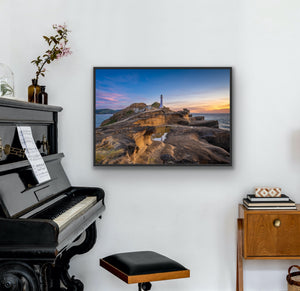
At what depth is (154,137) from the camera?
320 centimetres

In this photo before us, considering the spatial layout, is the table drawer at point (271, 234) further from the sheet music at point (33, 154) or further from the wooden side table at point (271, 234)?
the sheet music at point (33, 154)

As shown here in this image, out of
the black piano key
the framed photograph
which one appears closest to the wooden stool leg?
the framed photograph

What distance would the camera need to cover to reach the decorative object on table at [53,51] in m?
2.97

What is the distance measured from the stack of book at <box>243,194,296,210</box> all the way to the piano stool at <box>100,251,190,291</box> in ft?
2.62

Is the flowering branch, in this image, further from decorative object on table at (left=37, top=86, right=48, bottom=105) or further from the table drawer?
the table drawer

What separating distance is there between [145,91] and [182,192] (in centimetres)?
78

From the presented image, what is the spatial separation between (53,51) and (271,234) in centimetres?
193

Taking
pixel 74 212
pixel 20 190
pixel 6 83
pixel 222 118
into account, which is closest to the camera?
pixel 20 190

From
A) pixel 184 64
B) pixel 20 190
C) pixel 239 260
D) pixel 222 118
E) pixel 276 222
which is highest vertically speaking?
pixel 184 64

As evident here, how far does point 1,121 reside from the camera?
211 centimetres

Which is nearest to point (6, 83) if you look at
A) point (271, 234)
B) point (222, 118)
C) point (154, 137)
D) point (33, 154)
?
point (33, 154)

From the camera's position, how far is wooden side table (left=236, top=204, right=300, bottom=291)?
2916 millimetres

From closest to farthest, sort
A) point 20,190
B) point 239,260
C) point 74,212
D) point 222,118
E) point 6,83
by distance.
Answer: point 20,190, point 74,212, point 6,83, point 239,260, point 222,118

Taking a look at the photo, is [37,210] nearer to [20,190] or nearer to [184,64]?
[20,190]
